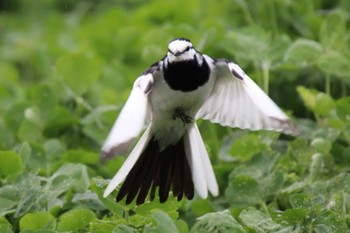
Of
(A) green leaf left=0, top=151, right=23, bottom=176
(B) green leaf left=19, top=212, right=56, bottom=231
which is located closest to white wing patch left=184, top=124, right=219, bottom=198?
(B) green leaf left=19, top=212, right=56, bottom=231

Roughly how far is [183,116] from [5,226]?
2.55 feet

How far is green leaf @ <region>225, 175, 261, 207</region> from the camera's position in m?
3.66

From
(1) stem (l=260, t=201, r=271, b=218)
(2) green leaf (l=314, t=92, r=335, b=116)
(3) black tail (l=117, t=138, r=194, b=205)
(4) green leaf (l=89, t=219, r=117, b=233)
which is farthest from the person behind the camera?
(2) green leaf (l=314, t=92, r=335, b=116)

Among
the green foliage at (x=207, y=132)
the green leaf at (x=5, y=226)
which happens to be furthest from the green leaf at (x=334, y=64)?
the green leaf at (x=5, y=226)

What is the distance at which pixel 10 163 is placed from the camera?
12.2ft

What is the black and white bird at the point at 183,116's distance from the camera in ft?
10.9

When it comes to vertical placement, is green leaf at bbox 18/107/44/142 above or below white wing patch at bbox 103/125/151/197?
below

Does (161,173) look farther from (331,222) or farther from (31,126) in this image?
(31,126)

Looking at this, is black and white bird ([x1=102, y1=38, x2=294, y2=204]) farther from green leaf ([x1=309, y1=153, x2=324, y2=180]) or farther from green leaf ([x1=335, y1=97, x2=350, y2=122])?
green leaf ([x1=335, y1=97, x2=350, y2=122])

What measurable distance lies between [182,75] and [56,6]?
5.10m

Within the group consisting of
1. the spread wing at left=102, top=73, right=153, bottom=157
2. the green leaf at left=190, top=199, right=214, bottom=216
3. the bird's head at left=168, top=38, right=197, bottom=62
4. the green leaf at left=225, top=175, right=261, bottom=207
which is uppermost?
the bird's head at left=168, top=38, right=197, bottom=62

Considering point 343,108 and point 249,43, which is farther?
point 249,43

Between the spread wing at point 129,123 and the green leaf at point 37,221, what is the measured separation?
1.80 ft

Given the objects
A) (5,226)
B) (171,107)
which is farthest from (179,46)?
(5,226)
